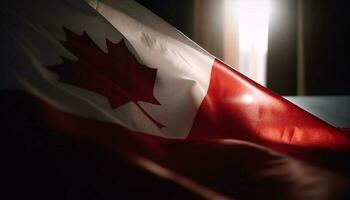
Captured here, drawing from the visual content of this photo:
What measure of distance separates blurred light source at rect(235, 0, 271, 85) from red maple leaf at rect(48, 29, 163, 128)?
0.92 metres

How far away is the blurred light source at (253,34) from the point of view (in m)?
1.72

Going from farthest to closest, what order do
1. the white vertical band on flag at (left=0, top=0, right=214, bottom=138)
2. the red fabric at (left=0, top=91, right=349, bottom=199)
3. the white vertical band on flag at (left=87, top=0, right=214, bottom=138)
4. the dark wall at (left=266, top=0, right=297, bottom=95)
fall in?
the dark wall at (left=266, top=0, right=297, bottom=95) → the white vertical band on flag at (left=87, top=0, right=214, bottom=138) → the white vertical band on flag at (left=0, top=0, right=214, bottom=138) → the red fabric at (left=0, top=91, right=349, bottom=199)

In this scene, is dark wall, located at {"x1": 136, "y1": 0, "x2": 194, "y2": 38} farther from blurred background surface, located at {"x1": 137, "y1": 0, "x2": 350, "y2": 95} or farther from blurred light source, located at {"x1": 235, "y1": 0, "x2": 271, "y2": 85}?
blurred light source, located at {"x1": 235, "y1": 0, "x2": 271, "y2": 85}

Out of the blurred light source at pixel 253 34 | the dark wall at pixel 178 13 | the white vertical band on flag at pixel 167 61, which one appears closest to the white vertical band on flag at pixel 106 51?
the white vertical band on flag at pixel 167 61

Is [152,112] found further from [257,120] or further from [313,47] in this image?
[313,47]

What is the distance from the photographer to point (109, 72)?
84cm

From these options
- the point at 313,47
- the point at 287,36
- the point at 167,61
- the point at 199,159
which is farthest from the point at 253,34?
the point at 199,159

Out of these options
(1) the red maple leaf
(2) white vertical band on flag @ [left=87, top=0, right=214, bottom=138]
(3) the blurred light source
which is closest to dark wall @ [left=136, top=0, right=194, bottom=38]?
(3) the blurred light source

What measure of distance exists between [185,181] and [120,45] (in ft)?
1.37

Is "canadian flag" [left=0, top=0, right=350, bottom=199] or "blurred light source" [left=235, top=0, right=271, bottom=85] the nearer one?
"canadian flag" [left=0, top=0, right=350, bottom=199]

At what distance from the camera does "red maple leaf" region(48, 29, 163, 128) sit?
0.78 m

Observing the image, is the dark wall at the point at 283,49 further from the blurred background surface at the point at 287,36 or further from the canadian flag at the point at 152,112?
the canadian flag at the point at 152,112

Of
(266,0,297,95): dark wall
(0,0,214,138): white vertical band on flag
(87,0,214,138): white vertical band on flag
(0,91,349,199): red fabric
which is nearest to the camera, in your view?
(0,91,349,199): red fabric

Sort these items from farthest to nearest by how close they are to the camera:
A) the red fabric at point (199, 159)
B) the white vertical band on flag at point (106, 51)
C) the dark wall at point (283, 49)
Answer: the dark wall at point (283, 49)
the white vertical band on flag at point (106, 51)
the red fabric at point (199, 159)
